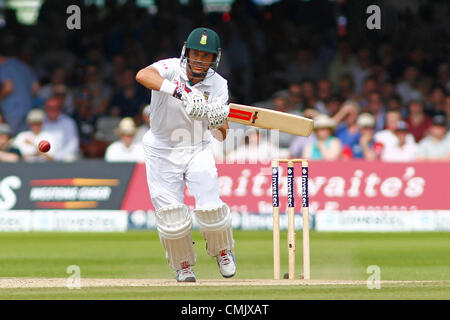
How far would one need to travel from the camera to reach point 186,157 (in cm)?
753

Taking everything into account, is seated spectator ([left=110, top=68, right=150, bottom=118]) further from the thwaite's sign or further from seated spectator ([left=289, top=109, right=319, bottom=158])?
seated spectator ([left=289, top=109, right=319, bottom=158])

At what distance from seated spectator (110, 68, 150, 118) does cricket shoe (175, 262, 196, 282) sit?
764cm

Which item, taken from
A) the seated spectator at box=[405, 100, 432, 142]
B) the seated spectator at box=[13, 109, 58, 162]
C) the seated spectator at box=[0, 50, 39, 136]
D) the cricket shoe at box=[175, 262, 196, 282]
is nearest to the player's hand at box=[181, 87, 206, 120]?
the cricket shoe at box=[175, 262, 196, 282]

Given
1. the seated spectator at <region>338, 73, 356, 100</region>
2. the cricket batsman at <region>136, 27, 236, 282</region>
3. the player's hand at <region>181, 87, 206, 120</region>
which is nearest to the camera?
the player's hand at <region>181, 87, 206, 120</region>

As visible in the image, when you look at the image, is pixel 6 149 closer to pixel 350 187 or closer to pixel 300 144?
pixel 300 144

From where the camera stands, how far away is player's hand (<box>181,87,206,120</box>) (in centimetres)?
708

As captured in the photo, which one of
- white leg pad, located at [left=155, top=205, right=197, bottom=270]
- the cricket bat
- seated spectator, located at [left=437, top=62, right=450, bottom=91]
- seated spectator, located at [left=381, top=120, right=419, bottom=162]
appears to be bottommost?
white leg pad, located at [left=155, top=205, right=197, bottom=270]

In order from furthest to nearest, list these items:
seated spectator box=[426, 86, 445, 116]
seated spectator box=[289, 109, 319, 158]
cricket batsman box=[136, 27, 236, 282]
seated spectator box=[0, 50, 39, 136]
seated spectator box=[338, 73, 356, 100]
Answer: seated spectator box=[0, 50, 39, 136]
seated spectator box=[338, 73, 356, 100]
seated spectator box=[426, 86, 445, 116]
seated spectator box=[289, 109, 319, 158]
cricket batsman box=[136, 27, 236, 282]

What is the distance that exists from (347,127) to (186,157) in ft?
21.7

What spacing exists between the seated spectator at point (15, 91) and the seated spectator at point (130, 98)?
118cm

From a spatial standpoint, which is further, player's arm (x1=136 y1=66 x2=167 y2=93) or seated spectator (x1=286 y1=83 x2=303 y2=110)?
seated spectator (x1=286 y1=83 x2=303 y2=110)

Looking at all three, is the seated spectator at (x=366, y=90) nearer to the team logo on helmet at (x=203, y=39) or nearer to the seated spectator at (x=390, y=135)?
the seated spectator at (x=390, y=135)

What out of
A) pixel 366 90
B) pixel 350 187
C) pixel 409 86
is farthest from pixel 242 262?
pixel 409 86
